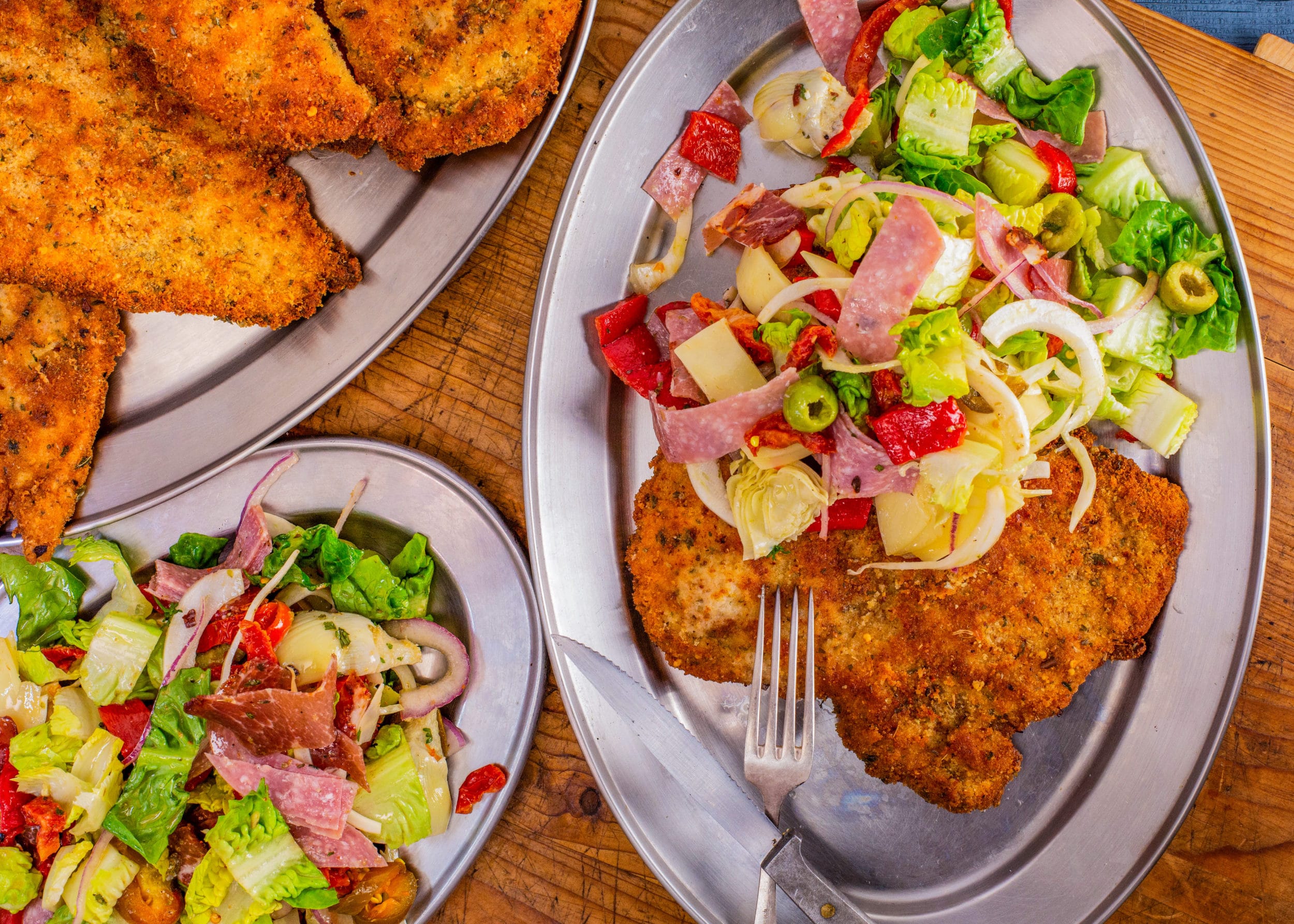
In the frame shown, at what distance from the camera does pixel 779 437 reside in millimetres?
2256

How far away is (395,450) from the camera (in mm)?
2723

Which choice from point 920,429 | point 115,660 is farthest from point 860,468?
point 115,660

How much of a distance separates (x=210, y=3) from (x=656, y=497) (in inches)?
77.9

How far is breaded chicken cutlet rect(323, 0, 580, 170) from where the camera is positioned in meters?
2.38

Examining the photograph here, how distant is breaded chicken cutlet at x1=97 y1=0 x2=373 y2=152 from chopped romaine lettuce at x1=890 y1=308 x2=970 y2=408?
5.72ft

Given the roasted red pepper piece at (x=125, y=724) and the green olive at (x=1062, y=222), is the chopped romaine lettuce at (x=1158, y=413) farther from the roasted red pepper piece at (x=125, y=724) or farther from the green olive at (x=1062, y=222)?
the roasted red pepper piece at (x=125, y=724)

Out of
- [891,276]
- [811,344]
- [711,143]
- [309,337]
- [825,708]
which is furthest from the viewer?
[309,337]

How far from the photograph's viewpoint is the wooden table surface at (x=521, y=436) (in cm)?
258

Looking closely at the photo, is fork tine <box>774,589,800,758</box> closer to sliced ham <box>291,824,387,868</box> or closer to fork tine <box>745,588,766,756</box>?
fork tine <box>745,588,766,756</box>

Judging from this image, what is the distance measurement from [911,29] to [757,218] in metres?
0.74

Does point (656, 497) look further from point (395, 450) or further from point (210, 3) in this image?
point (210, 3)

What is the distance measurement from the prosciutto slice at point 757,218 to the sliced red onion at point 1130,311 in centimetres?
90

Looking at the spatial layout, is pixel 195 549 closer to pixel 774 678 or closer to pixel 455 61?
pixel 455 61

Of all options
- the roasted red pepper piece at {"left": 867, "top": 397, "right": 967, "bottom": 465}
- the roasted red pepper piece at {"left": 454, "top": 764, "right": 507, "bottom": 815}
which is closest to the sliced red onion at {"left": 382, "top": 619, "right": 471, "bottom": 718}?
the roasted red pepper piece at {"left": 454, "top": 764, "right": 507, "bottom": 815}
